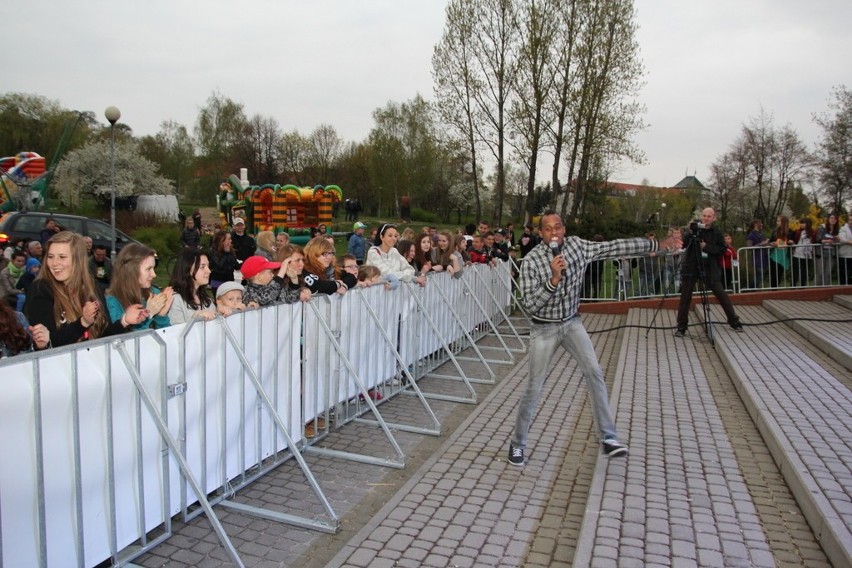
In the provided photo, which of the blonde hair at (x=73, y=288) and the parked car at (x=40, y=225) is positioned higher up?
the parked car at (x=40, y=225)

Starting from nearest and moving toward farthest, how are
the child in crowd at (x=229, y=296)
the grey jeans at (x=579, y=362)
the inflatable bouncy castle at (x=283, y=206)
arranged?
the child in crowd at (x=229, y=296)
the grey jeans at (x=579, y=362)
the inflatable bouncy castle at (x=283, y=206)

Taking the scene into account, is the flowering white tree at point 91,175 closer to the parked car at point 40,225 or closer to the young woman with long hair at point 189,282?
the parked car at point 40,225

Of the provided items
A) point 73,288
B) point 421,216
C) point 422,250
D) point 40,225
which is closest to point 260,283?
point 73,288

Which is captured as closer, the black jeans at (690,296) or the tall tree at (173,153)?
the black jeans at (690,296)

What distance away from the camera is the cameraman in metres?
10.0

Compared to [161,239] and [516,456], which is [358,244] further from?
[161,239]

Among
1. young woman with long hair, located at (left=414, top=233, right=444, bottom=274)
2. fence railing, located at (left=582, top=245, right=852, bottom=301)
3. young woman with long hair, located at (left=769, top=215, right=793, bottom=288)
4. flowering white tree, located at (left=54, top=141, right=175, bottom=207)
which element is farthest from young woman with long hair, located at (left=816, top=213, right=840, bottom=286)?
flowering white tree, located at (left=54, top=141, right=175, bottom=207)

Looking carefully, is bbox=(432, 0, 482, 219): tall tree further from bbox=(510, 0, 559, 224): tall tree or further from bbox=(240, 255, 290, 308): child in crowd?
bbox=(240, 255, 290, 308): child in crowd

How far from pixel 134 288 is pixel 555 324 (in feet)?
10.6

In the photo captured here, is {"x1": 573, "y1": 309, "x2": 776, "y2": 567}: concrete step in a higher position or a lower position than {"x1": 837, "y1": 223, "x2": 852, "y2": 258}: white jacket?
lower

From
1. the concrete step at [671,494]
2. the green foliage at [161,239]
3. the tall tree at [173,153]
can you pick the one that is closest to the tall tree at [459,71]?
the green foliage at [161,239]

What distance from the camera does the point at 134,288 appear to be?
4.52 m

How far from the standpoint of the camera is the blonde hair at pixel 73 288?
4082 mm

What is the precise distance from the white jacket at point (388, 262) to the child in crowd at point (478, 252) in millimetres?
3214
